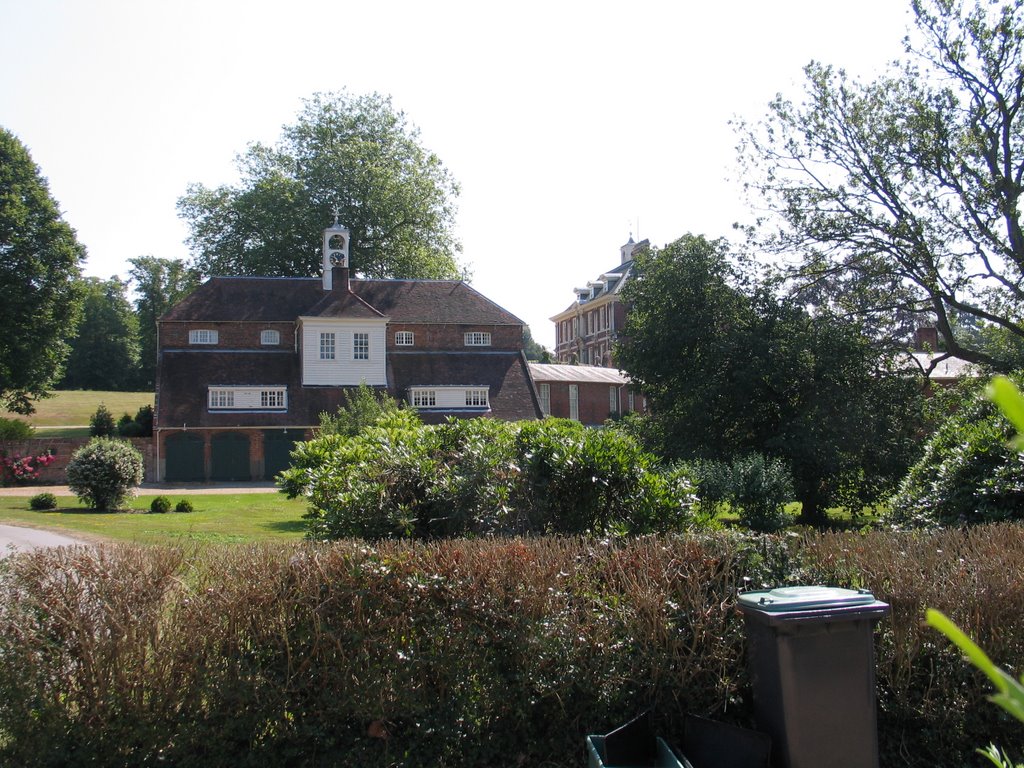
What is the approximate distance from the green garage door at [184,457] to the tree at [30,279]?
32.9 ft

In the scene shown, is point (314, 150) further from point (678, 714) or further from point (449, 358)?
point (678, 714)

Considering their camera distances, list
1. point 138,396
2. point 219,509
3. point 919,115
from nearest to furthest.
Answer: point 919,115
point 219,509
point 138,396

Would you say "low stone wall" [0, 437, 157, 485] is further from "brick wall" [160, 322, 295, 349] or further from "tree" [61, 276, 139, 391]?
"tree" [61, 276, 139, 391]

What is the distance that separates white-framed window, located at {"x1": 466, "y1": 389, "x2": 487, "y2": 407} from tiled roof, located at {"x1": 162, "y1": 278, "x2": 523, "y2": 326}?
446 cm

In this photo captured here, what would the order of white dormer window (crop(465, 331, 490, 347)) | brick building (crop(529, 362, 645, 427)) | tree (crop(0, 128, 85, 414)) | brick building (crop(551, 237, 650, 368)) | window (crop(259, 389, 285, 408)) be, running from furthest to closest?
1. brick building (crop(551, 237, 650, 368))
2. brick building (crop(529, 362, 645, 427))
3. white dormer window (crop(465, 331, 490, 347))
4. window (crop(259, 389, 285, 408))
5. tree (crop(0, 128, 85, 414))

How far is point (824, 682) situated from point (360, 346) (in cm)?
4173

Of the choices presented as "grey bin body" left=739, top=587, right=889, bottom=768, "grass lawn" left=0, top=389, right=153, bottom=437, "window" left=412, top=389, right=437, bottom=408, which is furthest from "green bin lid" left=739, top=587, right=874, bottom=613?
"grass lawn" left=0, top=389, right=153, bottom=437

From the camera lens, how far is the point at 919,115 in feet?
79.7

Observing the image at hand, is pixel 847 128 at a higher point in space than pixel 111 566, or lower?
higher

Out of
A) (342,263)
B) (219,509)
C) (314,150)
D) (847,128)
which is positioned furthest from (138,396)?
(847,128)

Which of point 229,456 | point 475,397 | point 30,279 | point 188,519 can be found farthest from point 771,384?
point 30,279

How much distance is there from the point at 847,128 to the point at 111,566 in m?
24.7

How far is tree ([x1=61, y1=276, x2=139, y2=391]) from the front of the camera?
79688 millimetres

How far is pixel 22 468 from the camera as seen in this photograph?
33.2 meters
